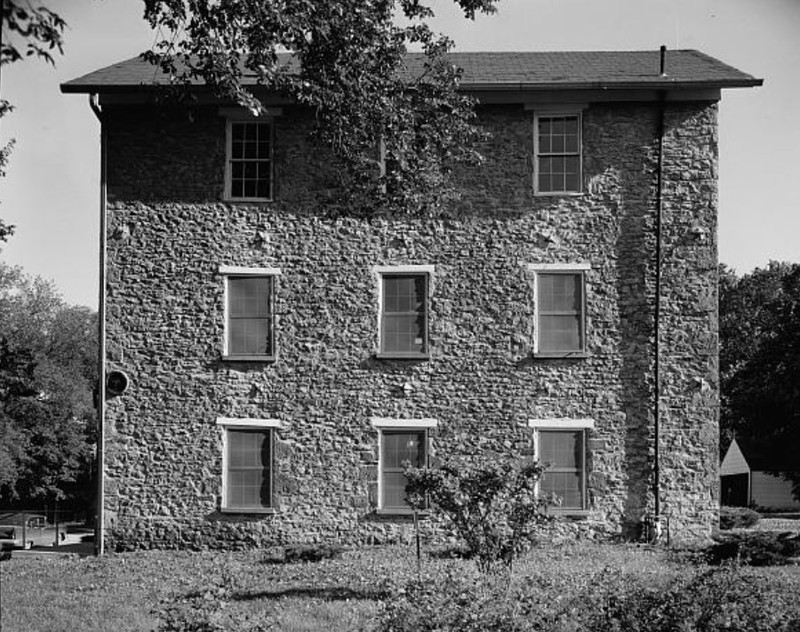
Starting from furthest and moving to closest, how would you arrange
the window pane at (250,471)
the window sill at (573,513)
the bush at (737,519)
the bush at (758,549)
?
the bush at (737,519) → the window pane at (250,471) → the window sill at (573,513) → the bush at (758,549)

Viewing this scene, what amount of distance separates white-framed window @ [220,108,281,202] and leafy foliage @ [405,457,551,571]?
964cm

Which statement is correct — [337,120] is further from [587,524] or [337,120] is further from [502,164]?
[587,524]

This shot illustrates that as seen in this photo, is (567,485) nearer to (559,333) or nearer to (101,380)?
(559,333)

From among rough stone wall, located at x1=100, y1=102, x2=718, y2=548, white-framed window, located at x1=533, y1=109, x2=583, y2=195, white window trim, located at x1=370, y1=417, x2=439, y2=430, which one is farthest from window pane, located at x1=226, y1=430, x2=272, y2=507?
white-framed window, located at x1=533, y1=109, x2=583, y2=195

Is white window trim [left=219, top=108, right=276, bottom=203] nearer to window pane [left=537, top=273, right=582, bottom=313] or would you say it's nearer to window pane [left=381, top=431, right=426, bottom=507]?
window pane [left=381, top=431, right=426, bottom=507]

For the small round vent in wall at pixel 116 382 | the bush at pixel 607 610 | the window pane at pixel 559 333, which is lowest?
the bush at pixel 607 610

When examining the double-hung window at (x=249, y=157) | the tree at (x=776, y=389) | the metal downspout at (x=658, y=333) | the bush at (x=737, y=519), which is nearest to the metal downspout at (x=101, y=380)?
the double-hung window at (x=249, y=157)

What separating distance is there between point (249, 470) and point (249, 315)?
3036 millimetres

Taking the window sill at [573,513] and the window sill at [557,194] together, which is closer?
the window sill at [573,513]

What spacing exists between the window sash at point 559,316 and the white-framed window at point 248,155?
5.74 meters

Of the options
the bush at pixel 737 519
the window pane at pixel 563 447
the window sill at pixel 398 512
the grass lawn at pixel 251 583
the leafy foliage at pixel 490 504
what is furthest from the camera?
the bush at pixel 737 519

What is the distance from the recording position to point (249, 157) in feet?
73.7

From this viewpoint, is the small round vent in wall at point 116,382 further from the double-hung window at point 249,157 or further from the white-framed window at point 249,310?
the double-hung window at point 249,157

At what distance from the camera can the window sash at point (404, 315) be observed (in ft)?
72.2
